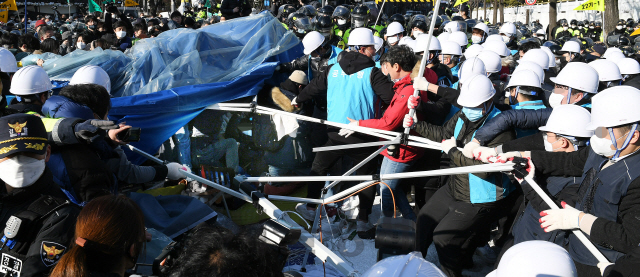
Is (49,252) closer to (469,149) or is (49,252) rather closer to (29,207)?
(29,207)

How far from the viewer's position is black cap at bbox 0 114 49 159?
2.13m

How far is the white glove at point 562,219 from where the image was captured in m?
2.32

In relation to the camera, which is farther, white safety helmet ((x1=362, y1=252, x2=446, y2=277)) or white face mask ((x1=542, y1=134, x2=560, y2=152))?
white face mask ((x1=542, y1=134, x2=560, y2=152))

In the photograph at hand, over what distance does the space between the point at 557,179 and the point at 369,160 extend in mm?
1609

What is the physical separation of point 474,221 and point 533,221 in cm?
48

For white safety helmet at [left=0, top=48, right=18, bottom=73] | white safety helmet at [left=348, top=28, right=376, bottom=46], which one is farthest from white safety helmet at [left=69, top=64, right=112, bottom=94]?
white safety helmet at [left=348, top=28, right=376, bottom=46]

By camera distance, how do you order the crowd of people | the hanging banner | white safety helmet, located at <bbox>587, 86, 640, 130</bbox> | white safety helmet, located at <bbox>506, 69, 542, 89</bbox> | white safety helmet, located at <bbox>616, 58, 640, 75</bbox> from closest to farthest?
1. the crowd of people
2. white safety helmet, located at <bbox>587, 86, 640, 130</bbox>
3. white safety helmet, located at <bbox>506, 69, 542, 89</bbox>
4. white safety helmet, located at <bbox>616, 58, 640, 75</bbox>
5. the hanging banner

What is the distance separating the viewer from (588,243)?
2.30 meters

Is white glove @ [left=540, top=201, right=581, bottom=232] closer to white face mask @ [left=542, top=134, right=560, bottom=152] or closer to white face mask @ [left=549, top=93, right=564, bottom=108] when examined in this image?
white face mask @ [left=542, top=134, right=560, bottom=152]

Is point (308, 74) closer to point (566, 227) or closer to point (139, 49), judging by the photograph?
point (139, 49)

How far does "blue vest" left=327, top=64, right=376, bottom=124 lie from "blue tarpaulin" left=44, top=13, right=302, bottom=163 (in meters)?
0.98

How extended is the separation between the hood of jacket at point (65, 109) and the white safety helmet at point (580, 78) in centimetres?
384

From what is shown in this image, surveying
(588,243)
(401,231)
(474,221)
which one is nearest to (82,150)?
(401,231)

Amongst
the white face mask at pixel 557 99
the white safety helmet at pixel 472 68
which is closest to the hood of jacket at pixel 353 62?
the white safety helmet at pixel 472 68
